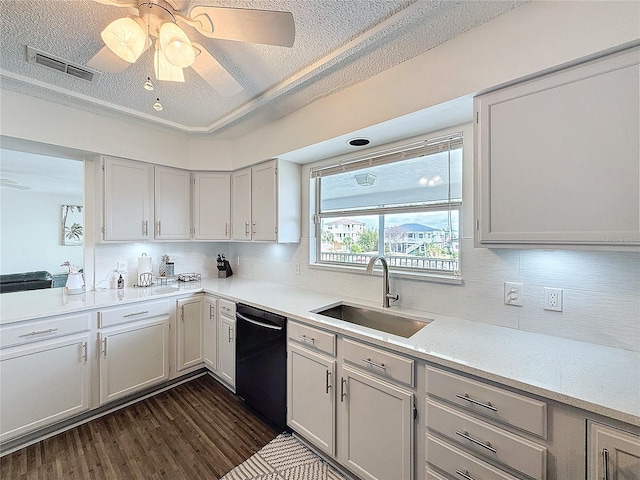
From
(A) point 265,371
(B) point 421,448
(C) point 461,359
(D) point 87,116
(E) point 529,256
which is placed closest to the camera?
(C) point 461,359

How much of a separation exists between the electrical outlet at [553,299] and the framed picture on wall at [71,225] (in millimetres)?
8038

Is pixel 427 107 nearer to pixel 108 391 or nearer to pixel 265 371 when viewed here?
pixel 265 371

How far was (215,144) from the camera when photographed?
303 cm

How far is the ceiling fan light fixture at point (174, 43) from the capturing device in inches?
45.8

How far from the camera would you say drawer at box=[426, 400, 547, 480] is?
3.31 feet

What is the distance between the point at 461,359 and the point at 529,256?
0.76 metres

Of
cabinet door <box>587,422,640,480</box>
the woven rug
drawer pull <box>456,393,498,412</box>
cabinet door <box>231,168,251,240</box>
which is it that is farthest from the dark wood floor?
cabinet door <box>587,422,640,480</box>

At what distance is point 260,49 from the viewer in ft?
5.13

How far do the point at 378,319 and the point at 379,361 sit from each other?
0.60 meters

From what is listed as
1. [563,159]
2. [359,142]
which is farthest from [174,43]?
[563,159]

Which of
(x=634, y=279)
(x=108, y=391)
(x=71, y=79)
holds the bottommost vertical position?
(x=108, y=391)

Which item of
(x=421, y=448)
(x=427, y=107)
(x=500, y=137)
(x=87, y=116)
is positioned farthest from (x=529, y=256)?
(x=87, y=116)

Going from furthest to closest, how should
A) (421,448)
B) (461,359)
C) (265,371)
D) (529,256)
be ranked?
(265,371) < (529,256) < (421,448) < (461,359)

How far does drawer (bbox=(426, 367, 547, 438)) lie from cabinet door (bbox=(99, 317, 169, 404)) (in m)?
2.29
